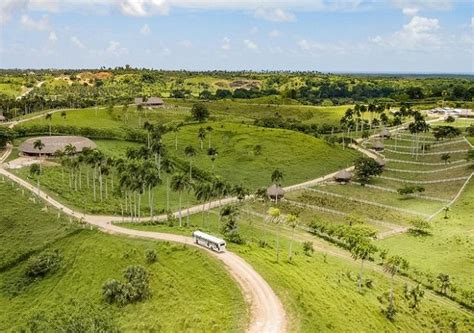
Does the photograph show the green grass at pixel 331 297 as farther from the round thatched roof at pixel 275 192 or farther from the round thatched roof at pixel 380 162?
the round thatched roof at pixel 380 162

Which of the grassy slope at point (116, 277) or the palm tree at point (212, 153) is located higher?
the palm tree at point (212, 153)

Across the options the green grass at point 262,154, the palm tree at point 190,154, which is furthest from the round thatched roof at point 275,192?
the palm tree at point 190,154

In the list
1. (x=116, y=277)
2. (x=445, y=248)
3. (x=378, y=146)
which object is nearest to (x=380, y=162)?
(x=378, y=146)

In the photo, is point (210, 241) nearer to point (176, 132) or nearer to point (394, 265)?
point (394, 265)

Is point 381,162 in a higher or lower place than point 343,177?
higher

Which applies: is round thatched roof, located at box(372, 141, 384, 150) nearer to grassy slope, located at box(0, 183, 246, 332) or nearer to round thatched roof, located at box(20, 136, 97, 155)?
round thatched roof, located at box(20, 136, 97, 155)

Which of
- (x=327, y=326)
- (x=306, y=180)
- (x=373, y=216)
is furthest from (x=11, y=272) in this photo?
(x=306, y=180)

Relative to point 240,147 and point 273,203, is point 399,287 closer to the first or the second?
point 273,203
